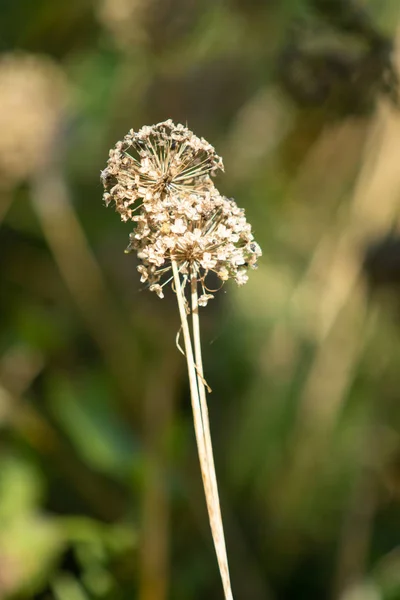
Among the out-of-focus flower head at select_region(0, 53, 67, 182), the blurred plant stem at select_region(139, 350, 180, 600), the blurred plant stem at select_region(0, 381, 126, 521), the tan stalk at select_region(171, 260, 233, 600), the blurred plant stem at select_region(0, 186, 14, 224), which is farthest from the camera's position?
the blurred plant stem at select_region(0, 186, 14, 224)

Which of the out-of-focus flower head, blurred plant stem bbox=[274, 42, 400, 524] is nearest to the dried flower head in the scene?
blurred plant stem bbox=[274, 42, 400, 524]

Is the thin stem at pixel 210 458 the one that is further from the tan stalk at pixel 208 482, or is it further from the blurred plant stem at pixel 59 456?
the blurred plant stem at pixel 59 456

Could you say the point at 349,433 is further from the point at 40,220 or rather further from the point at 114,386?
the point at 40,220

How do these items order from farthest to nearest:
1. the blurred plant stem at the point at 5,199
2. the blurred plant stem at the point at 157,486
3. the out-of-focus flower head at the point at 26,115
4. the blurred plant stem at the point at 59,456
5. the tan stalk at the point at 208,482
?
the blurred plant stem at the point at 5,199
the out-of-focus flower head at the point at 26,115
the blurred plant stem at the point at 59,456
the blurred plant stem at the point at 157,486
the tan stalk at the point at 208,482

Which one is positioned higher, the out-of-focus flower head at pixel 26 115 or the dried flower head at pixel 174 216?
the out-of-focus flower head at pixel 26 115

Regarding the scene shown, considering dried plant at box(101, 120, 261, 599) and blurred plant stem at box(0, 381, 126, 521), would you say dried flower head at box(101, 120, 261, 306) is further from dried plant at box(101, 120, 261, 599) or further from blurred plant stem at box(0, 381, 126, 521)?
blurred plant stem at box(0, 381, 126, 521)

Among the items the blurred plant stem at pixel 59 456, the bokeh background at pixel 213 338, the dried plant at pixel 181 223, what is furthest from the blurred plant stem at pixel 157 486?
the dried plant at pixel 181 223

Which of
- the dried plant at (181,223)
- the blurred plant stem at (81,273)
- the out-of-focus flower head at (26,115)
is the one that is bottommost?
the dried plant at (181,223)

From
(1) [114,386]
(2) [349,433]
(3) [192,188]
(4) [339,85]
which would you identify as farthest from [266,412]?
(3) [192,188]
